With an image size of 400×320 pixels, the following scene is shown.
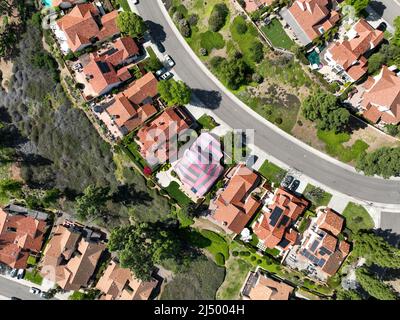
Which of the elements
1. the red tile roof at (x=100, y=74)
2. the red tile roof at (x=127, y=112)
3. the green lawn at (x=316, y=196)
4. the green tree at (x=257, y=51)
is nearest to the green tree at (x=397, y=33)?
the green tree at (x=257, y=51)

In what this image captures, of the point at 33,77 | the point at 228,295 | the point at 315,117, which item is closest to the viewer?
the point at 315,117

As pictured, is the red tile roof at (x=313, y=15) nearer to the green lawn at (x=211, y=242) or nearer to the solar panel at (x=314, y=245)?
the solar panel at (x=314, y=245)

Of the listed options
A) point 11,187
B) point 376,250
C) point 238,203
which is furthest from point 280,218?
point 11,187

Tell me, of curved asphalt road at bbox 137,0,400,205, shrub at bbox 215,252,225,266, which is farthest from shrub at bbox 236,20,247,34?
shrub at bbox 215,252,225,266

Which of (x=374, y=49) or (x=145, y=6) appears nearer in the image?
(x=374, y=49)

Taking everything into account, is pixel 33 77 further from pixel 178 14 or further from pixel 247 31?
pixel 247 31
